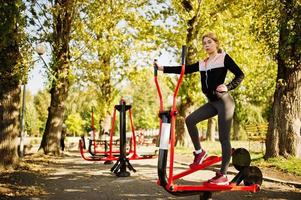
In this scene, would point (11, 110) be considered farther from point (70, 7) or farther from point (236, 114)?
point (236, 114)

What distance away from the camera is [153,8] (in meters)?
22.5

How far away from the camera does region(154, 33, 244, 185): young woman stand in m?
5.71

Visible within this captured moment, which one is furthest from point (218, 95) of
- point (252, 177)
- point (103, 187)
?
point (103, 187)

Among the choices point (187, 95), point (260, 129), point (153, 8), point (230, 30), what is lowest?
point (260, 129)

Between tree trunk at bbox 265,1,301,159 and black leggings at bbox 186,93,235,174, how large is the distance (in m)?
7.73

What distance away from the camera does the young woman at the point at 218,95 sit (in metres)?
5.71

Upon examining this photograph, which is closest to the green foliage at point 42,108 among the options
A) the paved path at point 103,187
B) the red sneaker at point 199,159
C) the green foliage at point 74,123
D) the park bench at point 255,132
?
the green foliage at point 74,123

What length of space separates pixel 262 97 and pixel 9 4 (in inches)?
1419

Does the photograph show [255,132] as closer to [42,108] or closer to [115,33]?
[115,33]

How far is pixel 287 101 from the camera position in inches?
522

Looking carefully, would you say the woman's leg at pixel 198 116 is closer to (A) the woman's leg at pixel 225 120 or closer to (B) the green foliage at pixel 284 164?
(A) the woman's leg at pixel 225 120

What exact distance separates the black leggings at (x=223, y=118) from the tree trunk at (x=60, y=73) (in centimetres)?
1324

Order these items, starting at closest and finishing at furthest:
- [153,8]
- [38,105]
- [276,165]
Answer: [276,165] < [153,8] < [38,105]

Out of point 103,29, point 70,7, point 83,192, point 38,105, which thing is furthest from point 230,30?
point 38,105
